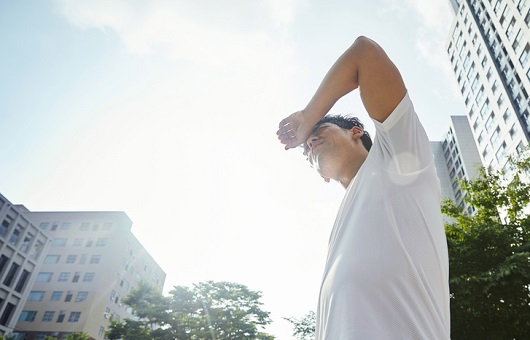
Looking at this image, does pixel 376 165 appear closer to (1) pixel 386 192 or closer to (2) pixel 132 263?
(1) pixel 386 192

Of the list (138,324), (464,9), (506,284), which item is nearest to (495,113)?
(464,9)

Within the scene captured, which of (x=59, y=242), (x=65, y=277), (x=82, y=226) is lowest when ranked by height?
(x=65, y=277)

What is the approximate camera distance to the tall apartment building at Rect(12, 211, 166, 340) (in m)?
48.2

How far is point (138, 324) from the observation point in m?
25.7

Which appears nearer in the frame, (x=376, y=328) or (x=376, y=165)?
(x=376, y=328)

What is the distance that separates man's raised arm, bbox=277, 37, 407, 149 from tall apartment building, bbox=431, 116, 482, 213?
210ft

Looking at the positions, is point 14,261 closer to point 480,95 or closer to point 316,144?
point 316,144

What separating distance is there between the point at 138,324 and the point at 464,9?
5979cm

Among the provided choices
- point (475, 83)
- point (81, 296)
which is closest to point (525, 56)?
point (475, 83)

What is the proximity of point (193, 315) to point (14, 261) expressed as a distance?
86.6 feet

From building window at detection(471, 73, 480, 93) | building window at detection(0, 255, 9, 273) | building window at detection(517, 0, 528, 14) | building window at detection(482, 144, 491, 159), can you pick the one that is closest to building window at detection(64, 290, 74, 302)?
building window at detection(0, 255, 9, 273)

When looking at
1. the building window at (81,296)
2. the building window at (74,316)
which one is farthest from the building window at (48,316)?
the building window at (81,296)

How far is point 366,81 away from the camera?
1268 millimetres

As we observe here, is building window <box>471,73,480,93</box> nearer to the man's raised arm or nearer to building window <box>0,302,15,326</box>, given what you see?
the man's raised arm
